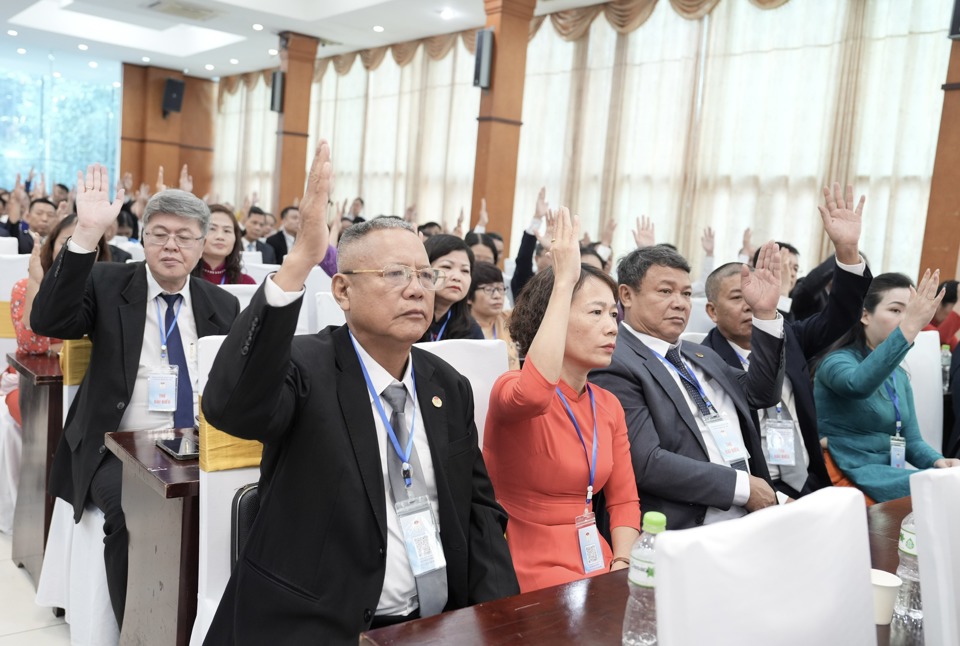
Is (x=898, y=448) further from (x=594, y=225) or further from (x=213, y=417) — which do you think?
(x=594, y=225)

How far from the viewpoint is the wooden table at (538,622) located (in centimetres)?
132

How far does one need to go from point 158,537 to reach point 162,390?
632 mm

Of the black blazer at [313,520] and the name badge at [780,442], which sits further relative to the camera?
the name badge at [780,442]

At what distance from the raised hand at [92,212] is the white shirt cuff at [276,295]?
1.26m

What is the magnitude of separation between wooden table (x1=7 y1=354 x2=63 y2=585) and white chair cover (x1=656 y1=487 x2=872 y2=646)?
8.70 feet

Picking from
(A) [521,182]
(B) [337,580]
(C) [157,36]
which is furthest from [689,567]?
(C) [157,36]

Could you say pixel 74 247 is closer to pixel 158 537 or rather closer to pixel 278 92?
pixel 158 537

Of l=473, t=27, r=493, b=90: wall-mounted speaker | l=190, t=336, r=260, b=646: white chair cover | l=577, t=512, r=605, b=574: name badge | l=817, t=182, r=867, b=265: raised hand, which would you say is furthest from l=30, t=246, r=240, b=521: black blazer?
l=473, t=27, r=493, b=90: wall-mounted speaker

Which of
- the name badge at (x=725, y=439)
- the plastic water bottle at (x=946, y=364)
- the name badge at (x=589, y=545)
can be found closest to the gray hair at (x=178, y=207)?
the name badge at (x=589, y=545)

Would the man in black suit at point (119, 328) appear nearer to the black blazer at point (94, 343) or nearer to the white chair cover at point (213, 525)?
the black blazer at point (94, 343)

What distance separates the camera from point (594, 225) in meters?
10.2

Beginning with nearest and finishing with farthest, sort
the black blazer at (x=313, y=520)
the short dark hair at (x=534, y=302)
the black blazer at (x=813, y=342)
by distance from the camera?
the black blazer at (x=313, y=520) < the short dark hair at (x=534, y=302) < the black blazer at (x=813, y=342)

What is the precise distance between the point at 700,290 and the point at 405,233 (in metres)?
5.71

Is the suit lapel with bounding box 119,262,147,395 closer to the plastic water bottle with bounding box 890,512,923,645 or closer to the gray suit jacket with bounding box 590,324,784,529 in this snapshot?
the gray suit jacket with bounding box 590,324,784,529
